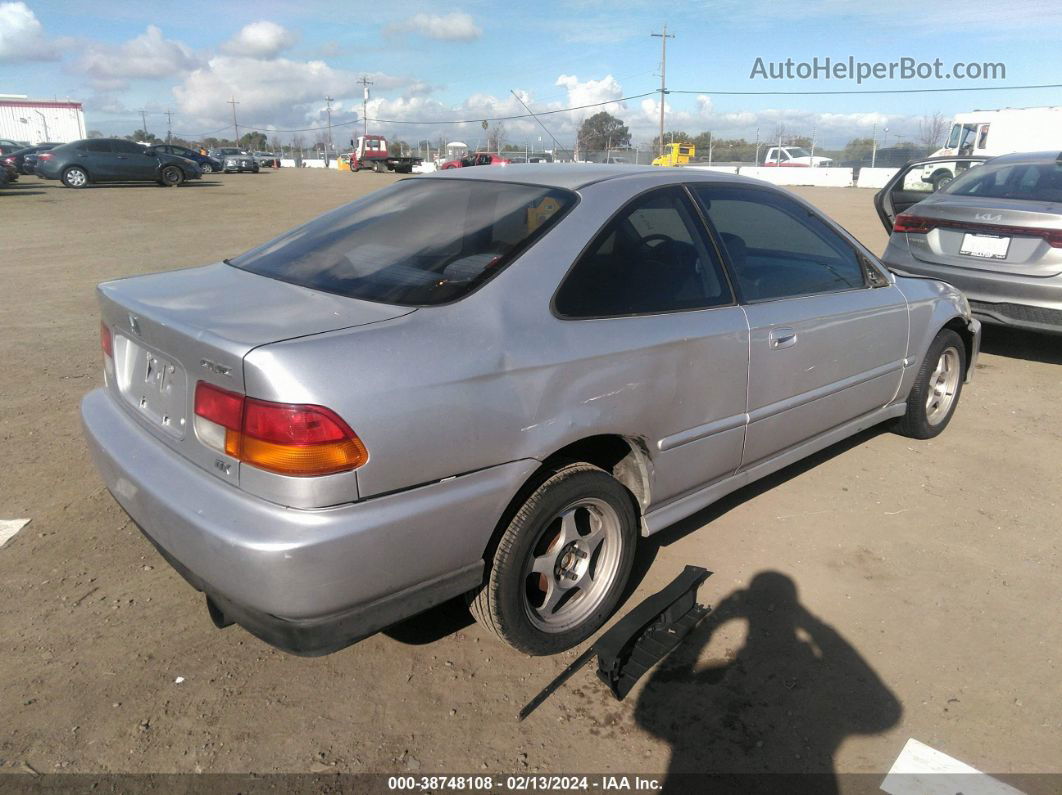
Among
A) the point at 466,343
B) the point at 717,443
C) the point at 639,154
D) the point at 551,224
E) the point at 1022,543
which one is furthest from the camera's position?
the point at 639,154

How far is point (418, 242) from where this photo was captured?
2723 mm

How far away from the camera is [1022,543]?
3.44m

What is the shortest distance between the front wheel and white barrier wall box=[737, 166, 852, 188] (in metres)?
25.2

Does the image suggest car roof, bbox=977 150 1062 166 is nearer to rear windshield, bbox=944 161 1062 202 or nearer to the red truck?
rear windshield, bbox=944 161 1062 202

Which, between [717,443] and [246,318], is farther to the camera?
[717,443]

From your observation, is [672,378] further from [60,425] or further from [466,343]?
[60,425]

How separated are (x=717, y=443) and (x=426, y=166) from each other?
57915mm

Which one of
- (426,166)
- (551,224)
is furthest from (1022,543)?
(426,166)

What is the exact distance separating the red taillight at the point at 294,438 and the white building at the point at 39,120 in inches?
2756

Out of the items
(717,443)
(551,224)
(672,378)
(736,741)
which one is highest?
(551,224)

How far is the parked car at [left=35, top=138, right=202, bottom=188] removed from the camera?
25.6m

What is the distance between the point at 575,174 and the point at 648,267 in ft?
1.64

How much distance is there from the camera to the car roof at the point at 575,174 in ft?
9.49

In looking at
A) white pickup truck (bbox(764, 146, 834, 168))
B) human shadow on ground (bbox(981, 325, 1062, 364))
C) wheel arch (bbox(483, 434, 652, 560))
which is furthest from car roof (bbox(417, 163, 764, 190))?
white pickup truck (bbox(764, 146, 834, 168))
